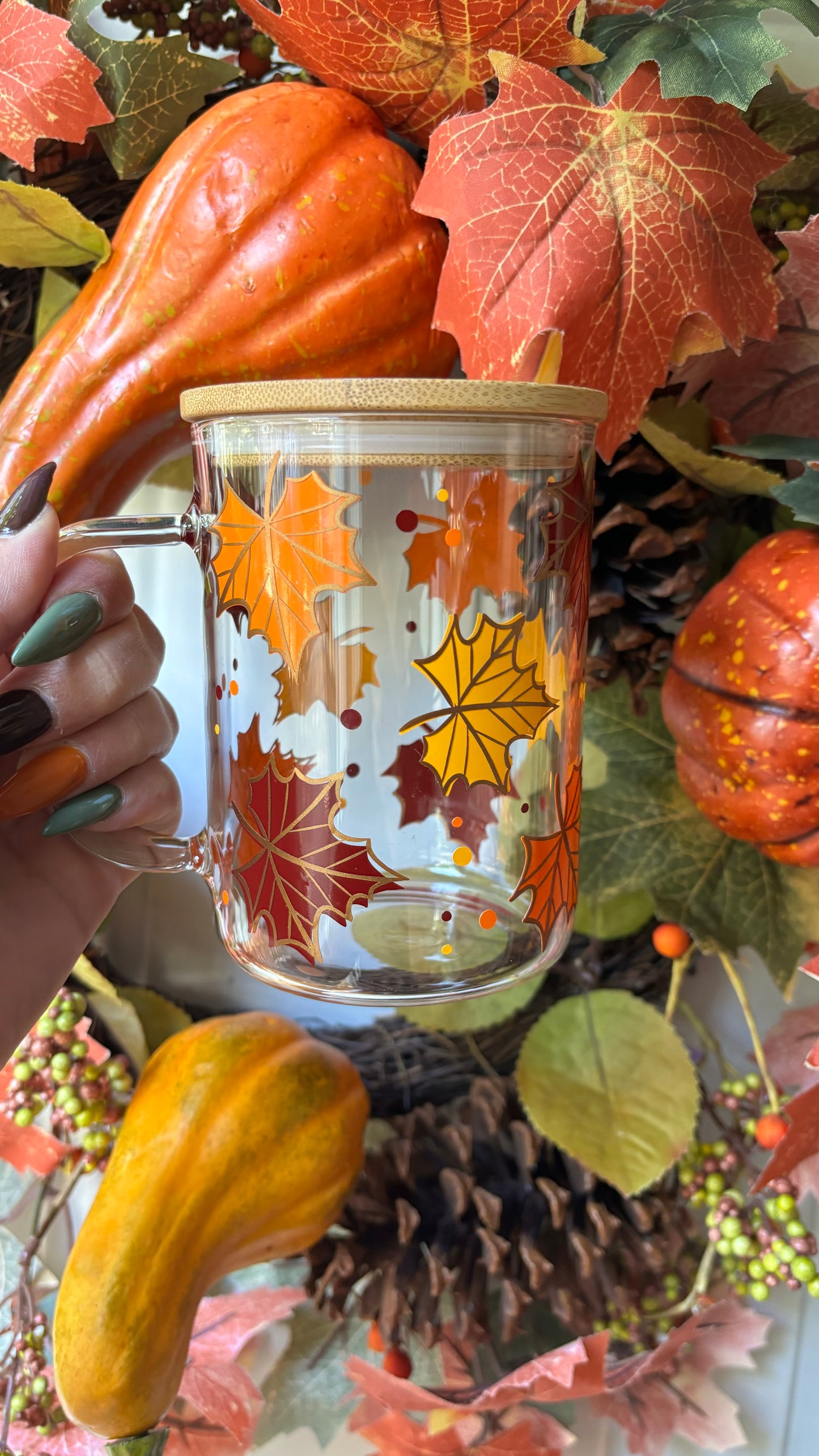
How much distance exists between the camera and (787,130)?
48 centimetres

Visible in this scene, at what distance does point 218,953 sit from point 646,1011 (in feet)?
0.98

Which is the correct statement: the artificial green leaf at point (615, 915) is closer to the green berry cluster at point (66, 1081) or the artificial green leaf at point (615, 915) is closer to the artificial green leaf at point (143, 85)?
the green berry cluster at point (66, 1081)

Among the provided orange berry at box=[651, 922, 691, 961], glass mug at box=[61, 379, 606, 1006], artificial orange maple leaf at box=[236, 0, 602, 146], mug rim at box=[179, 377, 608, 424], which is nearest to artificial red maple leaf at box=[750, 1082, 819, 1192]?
orange berry at box=[651, 922, 691, 961]

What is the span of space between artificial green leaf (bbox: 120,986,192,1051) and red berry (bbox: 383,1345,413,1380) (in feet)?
0.83

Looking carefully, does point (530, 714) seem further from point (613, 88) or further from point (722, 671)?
point (613, 88)

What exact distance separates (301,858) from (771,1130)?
0.38m

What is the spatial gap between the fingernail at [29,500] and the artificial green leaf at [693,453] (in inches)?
11.3

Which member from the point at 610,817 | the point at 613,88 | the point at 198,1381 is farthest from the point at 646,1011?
the point at 613,88

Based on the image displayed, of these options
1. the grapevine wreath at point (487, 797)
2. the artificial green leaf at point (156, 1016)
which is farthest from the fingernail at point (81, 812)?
the artificial green leaf at point (156, 1016)

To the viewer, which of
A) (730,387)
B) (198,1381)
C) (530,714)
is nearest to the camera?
(530,714)

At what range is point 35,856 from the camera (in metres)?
0.52

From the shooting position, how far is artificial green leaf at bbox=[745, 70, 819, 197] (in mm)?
470

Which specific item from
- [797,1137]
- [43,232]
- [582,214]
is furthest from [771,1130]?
[43,232]

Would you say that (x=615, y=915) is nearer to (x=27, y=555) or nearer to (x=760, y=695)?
(x=760, y=695)
